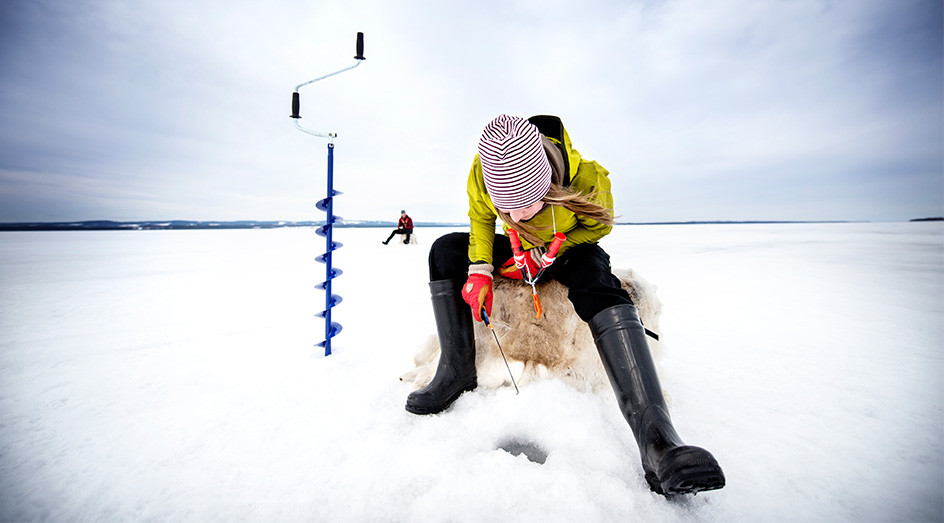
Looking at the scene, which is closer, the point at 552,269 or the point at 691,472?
the point at 691,472

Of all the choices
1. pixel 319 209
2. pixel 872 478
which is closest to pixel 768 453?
pixel 872 478

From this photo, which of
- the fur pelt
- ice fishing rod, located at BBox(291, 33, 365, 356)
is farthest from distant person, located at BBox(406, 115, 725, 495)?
ice fishing rod, located at BBox(291, 33, 365, 356)

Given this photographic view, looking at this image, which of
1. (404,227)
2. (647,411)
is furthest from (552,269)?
(404,227)

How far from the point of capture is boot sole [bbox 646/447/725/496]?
998 millimetres

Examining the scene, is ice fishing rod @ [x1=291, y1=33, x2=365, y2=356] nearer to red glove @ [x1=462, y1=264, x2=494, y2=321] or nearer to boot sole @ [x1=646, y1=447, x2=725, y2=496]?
red glove @ [x1=462, y1=264, x2=494, y2=321]

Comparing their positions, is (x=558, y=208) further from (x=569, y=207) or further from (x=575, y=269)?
(x=575, y=269)

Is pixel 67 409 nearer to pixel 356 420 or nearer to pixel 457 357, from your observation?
pixel 356 420

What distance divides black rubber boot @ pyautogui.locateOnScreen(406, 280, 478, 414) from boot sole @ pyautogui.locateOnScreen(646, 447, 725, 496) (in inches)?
40.1

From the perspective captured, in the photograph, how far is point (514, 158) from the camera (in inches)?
53.2

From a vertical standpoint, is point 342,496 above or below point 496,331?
below

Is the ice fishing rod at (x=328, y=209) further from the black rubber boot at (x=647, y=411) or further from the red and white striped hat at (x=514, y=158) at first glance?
the black rubber boot at (x=647, y=411)

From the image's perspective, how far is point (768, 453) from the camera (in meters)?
1.35

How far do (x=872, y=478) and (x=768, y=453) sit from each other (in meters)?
0.29

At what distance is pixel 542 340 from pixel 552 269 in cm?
43
